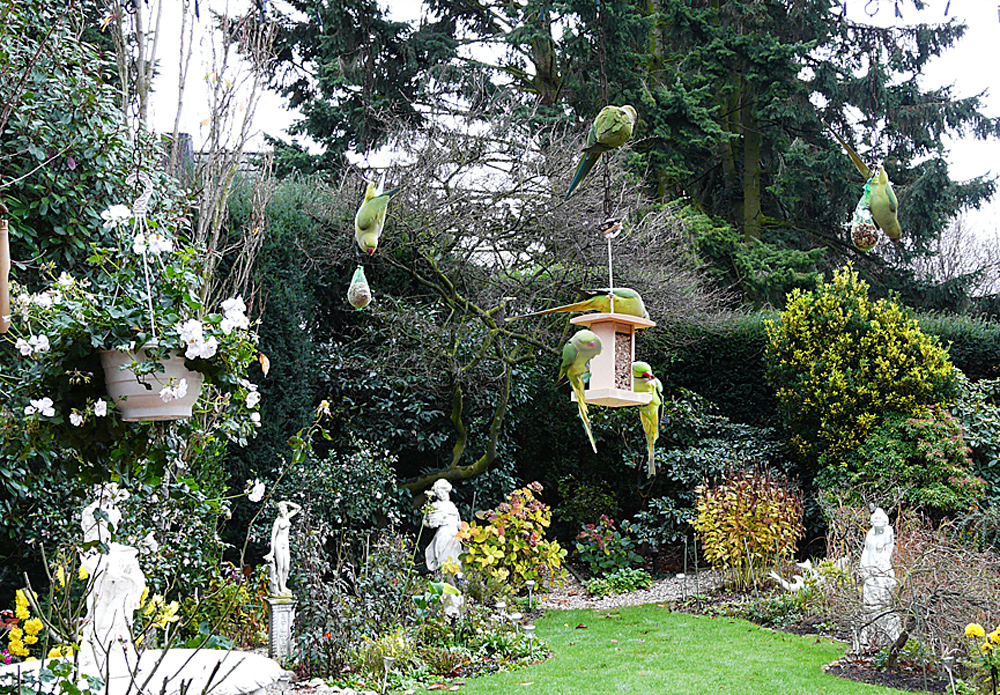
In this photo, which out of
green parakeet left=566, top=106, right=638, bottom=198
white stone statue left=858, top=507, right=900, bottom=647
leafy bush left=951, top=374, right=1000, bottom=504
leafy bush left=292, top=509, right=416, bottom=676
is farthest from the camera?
leafy bush left=951, top=374, right=1000, bottom=504

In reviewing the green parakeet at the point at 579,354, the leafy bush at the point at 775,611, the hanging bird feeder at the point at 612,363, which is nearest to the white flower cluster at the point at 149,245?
the hanging bird feeder at the point at 612,363

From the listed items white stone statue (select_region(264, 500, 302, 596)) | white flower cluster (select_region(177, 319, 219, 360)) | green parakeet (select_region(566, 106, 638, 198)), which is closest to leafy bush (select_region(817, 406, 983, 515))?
white stone statue (select_region(264, 500, 302, 596))

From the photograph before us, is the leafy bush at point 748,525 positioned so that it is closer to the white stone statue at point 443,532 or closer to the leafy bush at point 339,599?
the white stone statue at point 443,532

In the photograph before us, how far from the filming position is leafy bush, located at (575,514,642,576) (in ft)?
29.6

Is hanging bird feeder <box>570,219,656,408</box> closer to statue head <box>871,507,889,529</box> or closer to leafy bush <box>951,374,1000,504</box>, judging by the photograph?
statue head <box>871,507,889,529</box>

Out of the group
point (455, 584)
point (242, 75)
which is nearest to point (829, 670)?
point (455, 584)

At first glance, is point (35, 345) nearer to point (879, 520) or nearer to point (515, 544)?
point (879, 520)

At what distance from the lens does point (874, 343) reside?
27.4 feet

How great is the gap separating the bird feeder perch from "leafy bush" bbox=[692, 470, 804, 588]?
16.9 ft

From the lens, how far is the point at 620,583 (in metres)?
8.59

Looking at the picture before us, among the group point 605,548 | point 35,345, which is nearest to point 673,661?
point 605,548

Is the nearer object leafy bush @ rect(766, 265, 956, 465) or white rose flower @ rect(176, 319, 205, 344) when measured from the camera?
white rose flower @ rect(176, 319, 205, 344)

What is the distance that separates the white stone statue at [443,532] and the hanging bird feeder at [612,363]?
170 inches

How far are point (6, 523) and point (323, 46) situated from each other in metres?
7.80
